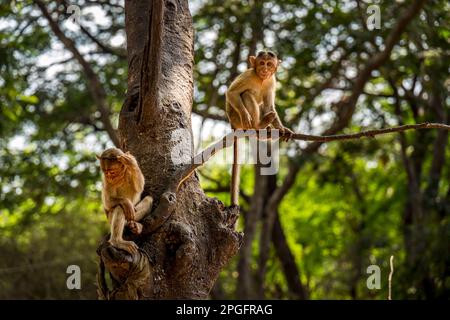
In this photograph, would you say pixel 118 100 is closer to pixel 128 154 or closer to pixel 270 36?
pixel 270 36

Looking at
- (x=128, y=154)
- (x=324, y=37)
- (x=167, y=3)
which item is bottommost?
Result: (x=128, y=154)

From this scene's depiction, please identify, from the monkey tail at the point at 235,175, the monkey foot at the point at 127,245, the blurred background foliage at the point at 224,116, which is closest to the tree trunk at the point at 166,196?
the monkey foot at the point at 127,245

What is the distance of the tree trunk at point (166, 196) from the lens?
17.8 feet

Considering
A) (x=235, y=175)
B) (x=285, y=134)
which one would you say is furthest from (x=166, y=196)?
(x=235, y=175)

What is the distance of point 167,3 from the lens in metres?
7.00

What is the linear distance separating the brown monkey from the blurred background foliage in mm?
6742

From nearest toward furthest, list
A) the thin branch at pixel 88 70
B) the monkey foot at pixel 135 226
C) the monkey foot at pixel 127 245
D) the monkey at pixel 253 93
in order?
the monkey foot at pixel 127 245 → the monkey foot at pixel 135 226 → the monkey at pixel 253 93 → the thin branch at pixel 88 70

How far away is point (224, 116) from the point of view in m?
14.8

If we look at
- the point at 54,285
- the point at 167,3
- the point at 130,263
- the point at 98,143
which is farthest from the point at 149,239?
the point at 98,143

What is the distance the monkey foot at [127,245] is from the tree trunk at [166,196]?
0.05 metres

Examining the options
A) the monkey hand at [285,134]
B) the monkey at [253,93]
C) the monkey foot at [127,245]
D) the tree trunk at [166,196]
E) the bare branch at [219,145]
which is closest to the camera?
the monkey foot at [127,245]

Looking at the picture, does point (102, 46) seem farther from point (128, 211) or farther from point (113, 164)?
point (128, 211)

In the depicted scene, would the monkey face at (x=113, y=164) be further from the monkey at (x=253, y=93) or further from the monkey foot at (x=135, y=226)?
the monkey at (x=253, y=93)

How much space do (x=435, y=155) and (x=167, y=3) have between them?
11.7 metres
